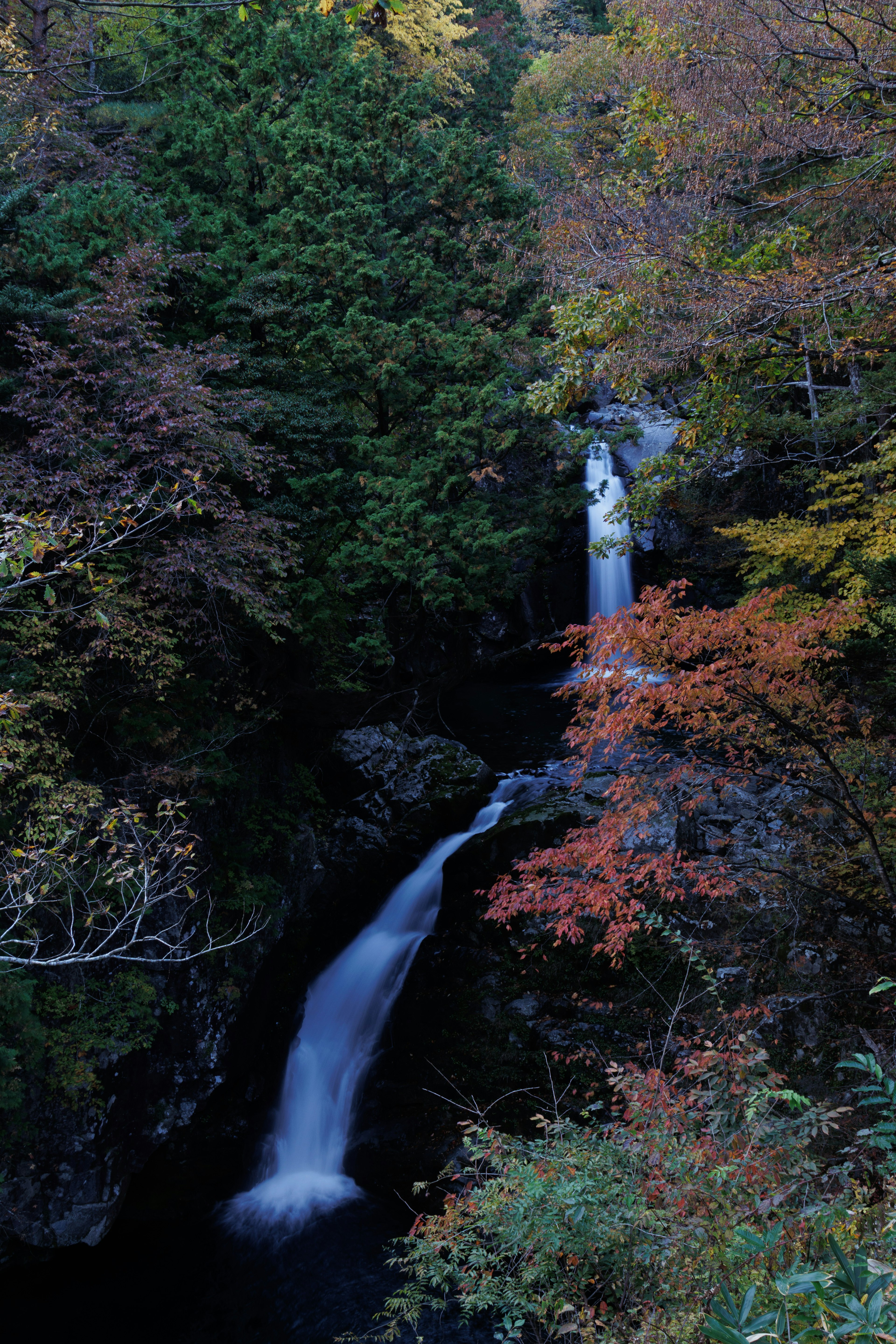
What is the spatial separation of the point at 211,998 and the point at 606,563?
11361mm

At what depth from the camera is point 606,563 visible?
15938 millimetres

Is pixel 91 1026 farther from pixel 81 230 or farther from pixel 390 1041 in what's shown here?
pixel 81 230

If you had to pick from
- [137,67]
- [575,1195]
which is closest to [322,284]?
[137,67]

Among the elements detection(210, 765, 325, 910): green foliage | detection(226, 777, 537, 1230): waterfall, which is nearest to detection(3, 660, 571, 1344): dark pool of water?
detection(226, 777, 537, 1230): waterfall

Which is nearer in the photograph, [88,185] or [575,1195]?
[575,1195]

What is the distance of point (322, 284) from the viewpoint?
9.73 metres

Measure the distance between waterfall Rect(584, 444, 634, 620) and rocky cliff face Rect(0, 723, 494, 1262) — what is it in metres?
6.24

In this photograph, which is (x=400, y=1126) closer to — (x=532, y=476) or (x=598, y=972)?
(x=598, y=972)

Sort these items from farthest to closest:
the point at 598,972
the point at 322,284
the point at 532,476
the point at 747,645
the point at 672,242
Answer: the point at 532,476 → the point at 322,284 → the point at 598,972 → the point at 672,242 → the point at 747,645

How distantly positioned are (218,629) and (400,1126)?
18.9ft

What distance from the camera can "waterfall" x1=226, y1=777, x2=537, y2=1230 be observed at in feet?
26.0

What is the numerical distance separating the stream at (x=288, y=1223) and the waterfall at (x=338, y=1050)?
15 millimetres

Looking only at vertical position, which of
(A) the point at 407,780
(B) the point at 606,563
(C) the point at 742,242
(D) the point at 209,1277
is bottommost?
(D) the point at 209,1277

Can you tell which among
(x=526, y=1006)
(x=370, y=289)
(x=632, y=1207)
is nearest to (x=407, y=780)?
(x=526, y=1006)
